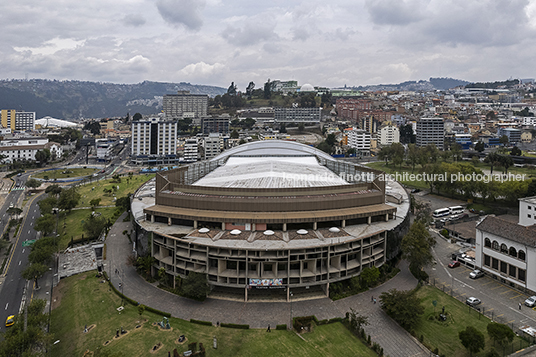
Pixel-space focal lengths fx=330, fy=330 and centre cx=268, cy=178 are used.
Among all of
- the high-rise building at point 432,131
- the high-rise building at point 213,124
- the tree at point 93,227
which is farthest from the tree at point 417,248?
the high-rise building at point 213,124

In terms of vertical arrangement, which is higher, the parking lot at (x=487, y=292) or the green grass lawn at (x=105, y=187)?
the green grass lawn at (x=105, y=187)

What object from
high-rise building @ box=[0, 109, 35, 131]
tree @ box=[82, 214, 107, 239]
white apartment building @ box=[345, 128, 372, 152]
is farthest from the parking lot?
high-rise building @ box=[0, 109, 35, 131]

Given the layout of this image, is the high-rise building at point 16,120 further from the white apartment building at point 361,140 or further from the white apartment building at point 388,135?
the white apartment building at point 388,135

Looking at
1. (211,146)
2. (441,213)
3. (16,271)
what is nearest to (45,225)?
(16,271)

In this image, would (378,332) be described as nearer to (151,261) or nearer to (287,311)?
(287,311)

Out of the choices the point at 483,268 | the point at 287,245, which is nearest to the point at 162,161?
the point at 287,245
